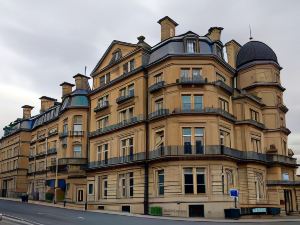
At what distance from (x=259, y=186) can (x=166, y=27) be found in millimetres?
23140

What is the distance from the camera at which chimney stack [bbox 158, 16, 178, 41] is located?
1820 inches

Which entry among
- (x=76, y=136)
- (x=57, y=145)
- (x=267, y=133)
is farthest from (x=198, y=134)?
(x=57, y=145)

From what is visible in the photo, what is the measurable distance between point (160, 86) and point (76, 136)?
71.2 feet

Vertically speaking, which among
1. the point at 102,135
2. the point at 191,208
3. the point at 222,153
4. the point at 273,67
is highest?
the point at 273,67

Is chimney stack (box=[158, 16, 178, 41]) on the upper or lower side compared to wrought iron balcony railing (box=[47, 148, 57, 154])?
upper

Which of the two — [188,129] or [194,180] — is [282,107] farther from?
[194,180]

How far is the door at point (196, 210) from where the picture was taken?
36.9 metres

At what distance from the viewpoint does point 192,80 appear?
132 ft

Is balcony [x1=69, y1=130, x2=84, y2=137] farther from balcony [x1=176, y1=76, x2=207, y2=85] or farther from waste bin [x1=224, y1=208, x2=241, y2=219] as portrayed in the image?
waste bin [x1=224, y1=208, x2=241, y2=219]

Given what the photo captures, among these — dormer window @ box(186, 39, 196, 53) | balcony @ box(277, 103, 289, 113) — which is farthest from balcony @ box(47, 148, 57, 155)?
balcony @ box(277, 103, 289, 113)

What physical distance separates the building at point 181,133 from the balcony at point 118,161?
0.15 metres

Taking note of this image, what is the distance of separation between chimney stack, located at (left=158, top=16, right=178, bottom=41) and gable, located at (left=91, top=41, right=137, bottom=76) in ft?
12.9

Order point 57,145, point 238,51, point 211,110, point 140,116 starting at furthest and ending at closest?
point 57,145, point 238,51, point 140,116, point 211,110

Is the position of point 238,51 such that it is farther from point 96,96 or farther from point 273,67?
point 96,96
